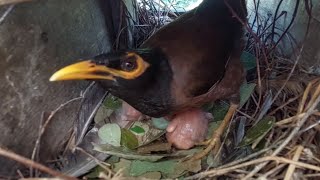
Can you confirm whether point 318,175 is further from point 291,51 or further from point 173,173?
point 291,51

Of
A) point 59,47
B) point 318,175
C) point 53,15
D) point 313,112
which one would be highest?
point 53,15

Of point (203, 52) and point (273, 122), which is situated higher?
point (203, 52)

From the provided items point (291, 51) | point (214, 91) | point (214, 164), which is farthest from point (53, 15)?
point (291, 51)

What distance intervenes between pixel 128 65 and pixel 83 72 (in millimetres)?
197

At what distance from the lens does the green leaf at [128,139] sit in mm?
2111

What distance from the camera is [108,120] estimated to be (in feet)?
7.45

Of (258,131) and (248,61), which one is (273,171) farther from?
(248,61)

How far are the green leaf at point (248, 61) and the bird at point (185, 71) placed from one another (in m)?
0.35

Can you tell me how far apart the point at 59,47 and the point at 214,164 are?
0.85 metres

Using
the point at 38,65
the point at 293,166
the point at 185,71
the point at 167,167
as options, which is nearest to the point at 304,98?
the point at 293,166

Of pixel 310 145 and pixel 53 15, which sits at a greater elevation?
pixel 53 15

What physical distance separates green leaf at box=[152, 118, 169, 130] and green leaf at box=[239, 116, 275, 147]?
15.9 inches

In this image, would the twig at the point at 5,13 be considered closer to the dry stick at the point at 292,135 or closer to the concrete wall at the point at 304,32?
the dry stick at the point at 292,135

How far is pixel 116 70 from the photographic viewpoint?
1684 millimetres
